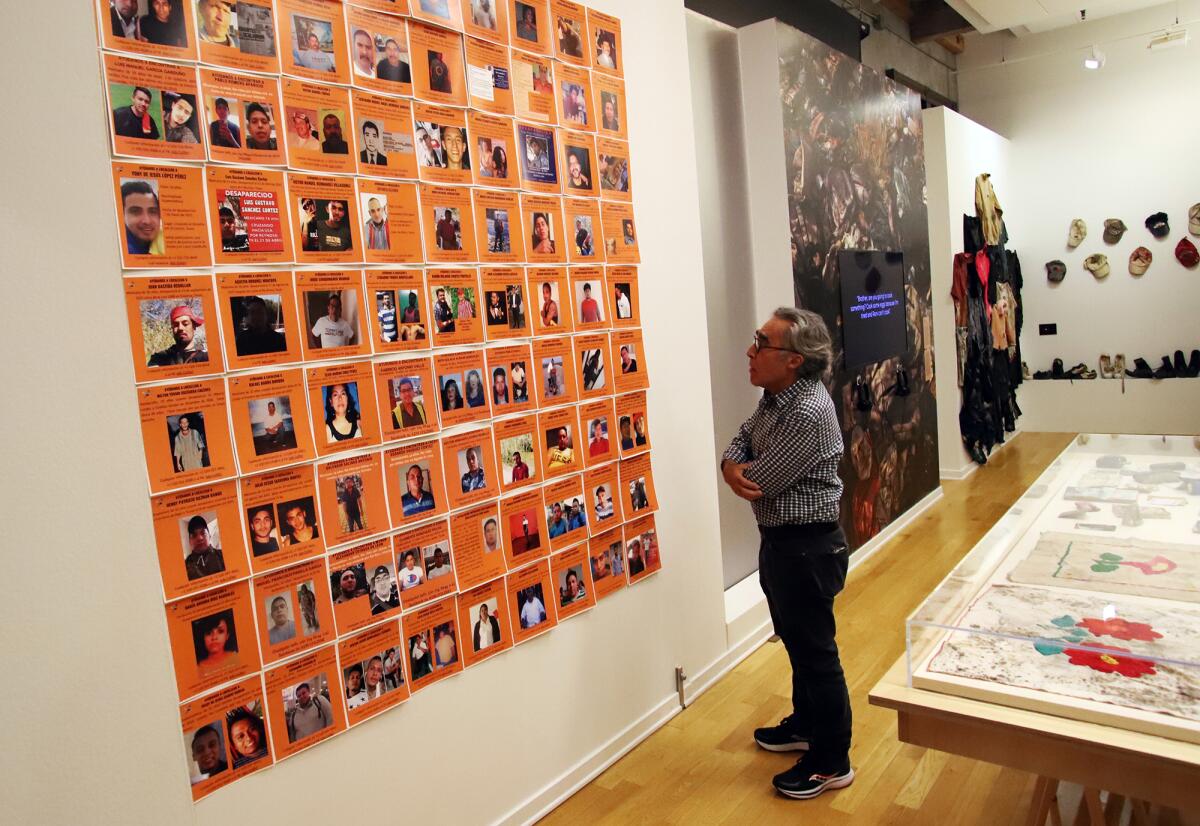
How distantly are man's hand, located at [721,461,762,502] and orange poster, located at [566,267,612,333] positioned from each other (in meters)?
0.66

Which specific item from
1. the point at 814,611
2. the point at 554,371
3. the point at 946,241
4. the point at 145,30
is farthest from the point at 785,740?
the point at 946,241

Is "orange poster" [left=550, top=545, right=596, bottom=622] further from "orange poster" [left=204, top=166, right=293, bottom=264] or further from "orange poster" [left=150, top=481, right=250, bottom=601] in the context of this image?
"orange poster" [left=204, top=166, right=293, bottom=264]

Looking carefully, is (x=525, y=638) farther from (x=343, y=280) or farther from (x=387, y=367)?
(x=343, y=280)

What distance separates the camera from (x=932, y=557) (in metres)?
5.32

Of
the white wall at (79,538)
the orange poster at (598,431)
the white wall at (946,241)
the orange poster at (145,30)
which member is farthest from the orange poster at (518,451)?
the white wall at (946,241)

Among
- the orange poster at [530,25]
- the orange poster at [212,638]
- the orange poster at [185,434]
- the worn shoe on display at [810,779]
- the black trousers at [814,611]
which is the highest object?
the orange poster at [530,25]

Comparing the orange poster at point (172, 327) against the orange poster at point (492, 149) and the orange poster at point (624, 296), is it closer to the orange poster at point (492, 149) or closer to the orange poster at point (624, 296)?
the orange poster at point (492, 149)

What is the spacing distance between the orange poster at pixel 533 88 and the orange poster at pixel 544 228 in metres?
A: 0.25

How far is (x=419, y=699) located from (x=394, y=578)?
0.36 meters

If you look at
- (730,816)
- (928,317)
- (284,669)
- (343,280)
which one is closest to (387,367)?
(343,280)

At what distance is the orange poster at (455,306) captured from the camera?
2430mm

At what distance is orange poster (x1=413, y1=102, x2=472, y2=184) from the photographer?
7.82 ft

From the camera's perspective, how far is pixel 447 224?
246 centimetres

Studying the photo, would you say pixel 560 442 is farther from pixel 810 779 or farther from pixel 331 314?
pixel 810 779
